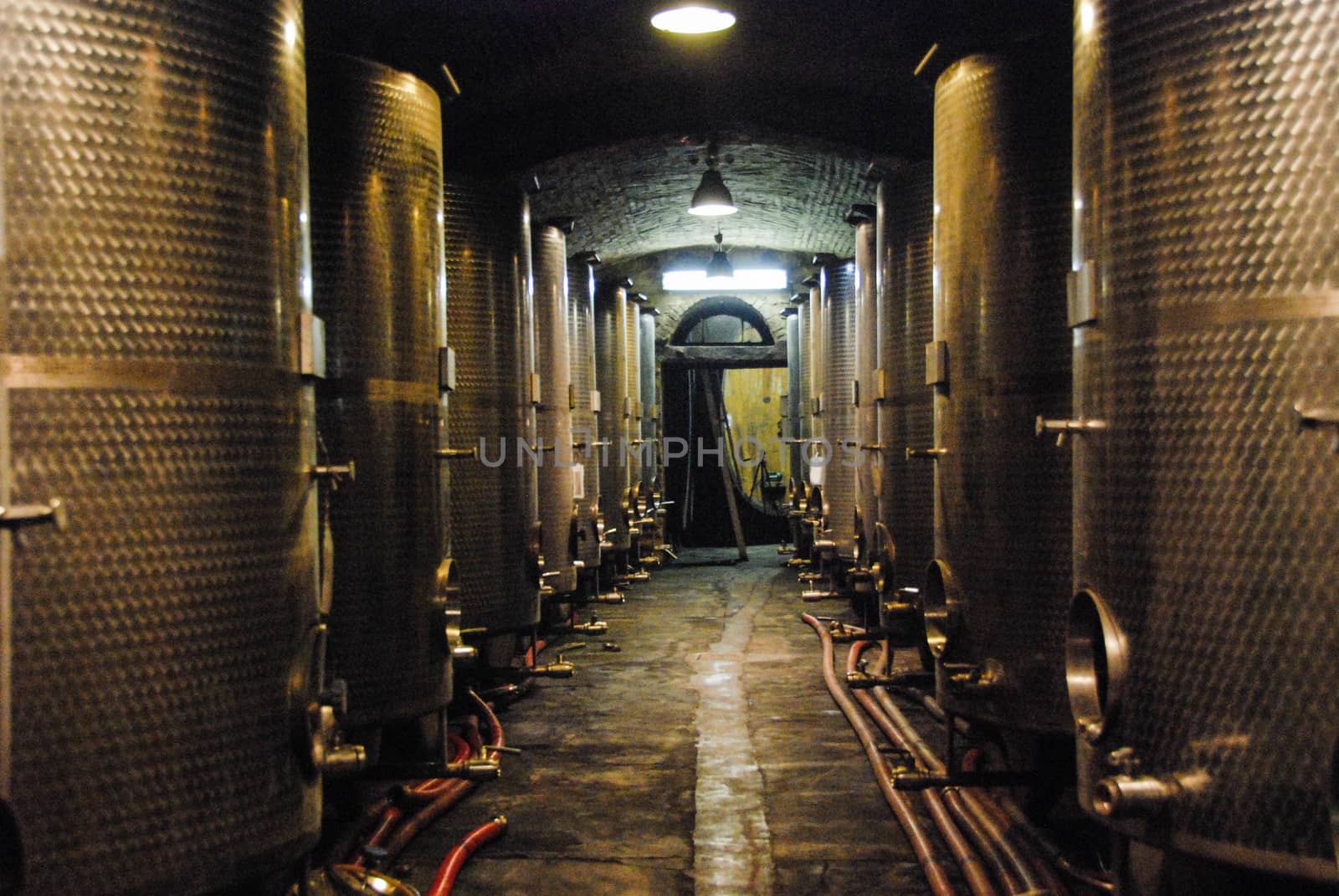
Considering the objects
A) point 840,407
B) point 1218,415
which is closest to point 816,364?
point 840,407

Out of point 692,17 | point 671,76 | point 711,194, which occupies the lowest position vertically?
point 711,194

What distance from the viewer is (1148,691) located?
95.5 inches

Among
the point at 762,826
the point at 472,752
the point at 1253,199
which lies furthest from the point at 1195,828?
the point at 472,752

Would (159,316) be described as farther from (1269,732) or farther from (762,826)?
(762,826)

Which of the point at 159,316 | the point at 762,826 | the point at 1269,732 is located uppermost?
the point at 159,316

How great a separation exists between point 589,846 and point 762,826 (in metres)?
0.75

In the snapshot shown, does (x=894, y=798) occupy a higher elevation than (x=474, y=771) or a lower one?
lower

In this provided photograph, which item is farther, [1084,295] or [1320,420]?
[1084,295]

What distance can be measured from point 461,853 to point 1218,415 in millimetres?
3192

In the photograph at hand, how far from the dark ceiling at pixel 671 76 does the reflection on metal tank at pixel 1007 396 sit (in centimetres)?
32

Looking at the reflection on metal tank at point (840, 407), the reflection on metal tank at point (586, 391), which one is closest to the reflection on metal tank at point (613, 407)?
the reflection on metal tank at point (586, 391)

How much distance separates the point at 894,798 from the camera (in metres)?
4.84

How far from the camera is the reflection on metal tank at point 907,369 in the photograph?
5.62m

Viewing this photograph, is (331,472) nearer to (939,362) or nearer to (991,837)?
(939,362)
